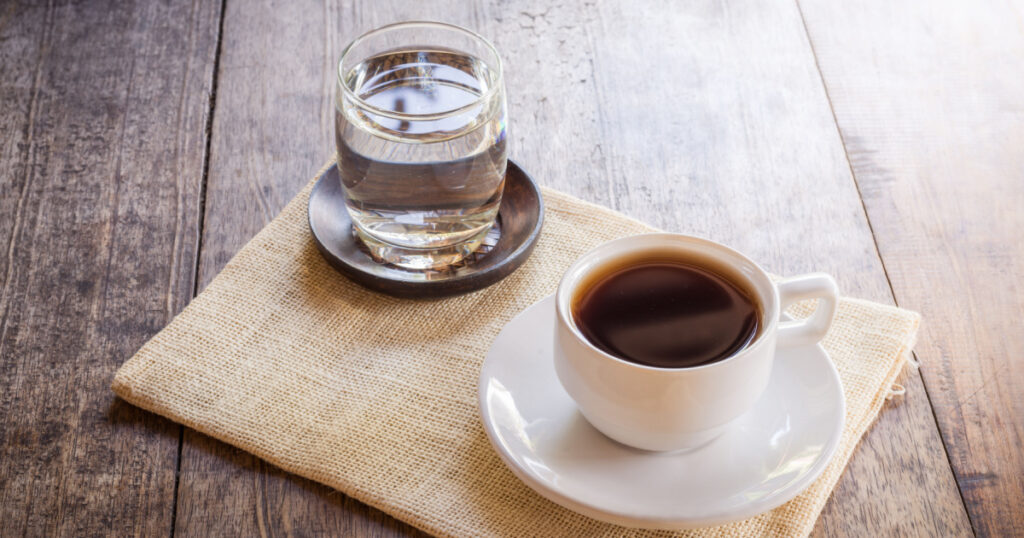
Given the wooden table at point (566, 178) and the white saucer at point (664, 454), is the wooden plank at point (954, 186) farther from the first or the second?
the white saucer at point (664, 454)

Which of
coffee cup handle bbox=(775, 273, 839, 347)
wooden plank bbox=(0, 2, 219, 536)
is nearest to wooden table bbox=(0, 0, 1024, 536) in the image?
wooden plank bbox=(0, 2, 219, 536)

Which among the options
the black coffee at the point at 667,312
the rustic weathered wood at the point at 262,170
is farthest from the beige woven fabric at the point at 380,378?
the black coffee at the point at 667,312

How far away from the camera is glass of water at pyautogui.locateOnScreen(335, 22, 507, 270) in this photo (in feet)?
2.39

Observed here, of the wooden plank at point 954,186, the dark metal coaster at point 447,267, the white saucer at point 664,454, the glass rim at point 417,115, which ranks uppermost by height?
the glass rim at point 417,115

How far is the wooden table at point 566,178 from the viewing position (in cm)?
67

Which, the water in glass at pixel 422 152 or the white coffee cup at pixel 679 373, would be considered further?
the water in glass at pixel 422 152

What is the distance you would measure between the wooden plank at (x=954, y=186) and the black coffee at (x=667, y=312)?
8.4 inches

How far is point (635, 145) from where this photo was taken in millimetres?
974

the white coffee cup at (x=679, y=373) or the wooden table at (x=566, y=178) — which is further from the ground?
the white coffee cup at (x=679, y=373)

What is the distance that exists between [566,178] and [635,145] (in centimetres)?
9

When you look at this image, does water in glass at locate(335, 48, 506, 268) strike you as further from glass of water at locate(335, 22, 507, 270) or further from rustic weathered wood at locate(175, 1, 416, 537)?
rustic weathered wood at locate(175, 1, 416, 537)

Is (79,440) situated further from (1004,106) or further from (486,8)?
(1004,106)

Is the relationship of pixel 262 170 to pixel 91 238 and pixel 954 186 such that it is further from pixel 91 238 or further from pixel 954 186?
pixel 954 186

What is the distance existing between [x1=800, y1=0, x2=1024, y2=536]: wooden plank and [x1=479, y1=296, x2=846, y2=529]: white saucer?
13 cm
